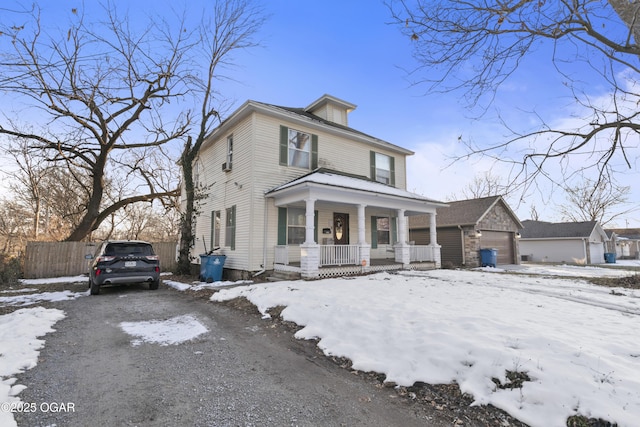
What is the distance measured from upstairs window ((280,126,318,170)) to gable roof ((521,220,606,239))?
28.7 m

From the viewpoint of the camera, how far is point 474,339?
3596 mm

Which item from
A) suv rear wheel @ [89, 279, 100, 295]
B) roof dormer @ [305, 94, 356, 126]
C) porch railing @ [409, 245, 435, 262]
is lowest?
suv rear wheel @ [89, 279, 100, 295]

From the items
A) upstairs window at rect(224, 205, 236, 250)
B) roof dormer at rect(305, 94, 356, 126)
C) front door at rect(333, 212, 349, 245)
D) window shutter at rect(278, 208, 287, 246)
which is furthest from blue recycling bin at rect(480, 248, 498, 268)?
upstairs window at rect(224, 205, 236, 250)

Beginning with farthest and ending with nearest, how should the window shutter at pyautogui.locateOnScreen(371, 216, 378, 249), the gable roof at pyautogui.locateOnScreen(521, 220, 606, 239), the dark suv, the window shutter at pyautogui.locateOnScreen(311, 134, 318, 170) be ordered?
the gable roof at pyautogui.locateOnScreen(521, 220, 606, 239) < the window shutter at pyautogui.locateOnScreen(371, 216, 378, 249) < the window shutter at pyautogui.locateOnScreen(311, 134, 318, 170) < the dark suv

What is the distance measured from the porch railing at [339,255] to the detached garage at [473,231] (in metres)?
8.20

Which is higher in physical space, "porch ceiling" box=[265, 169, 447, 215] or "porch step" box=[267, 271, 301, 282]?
"porch ceiling" box=[265, 169, 447, 215]

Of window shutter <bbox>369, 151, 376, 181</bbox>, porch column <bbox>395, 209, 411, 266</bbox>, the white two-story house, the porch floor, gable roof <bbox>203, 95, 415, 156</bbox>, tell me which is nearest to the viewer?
the porch floor

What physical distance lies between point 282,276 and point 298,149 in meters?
5.27

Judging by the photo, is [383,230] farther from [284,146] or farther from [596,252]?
[596,252]

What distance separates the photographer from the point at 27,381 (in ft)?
10.1

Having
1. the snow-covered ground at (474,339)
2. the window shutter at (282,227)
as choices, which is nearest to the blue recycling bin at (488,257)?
the snow-covered ground at (474,339)

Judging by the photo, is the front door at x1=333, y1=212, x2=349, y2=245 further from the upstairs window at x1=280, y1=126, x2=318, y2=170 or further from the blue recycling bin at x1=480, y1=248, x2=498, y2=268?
the blue recycling bin at x1=480, y1=248, x2=498, y2=268

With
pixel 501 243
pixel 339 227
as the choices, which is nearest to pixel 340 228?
pixel 339 227

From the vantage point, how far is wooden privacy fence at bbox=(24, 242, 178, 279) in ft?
40.1
